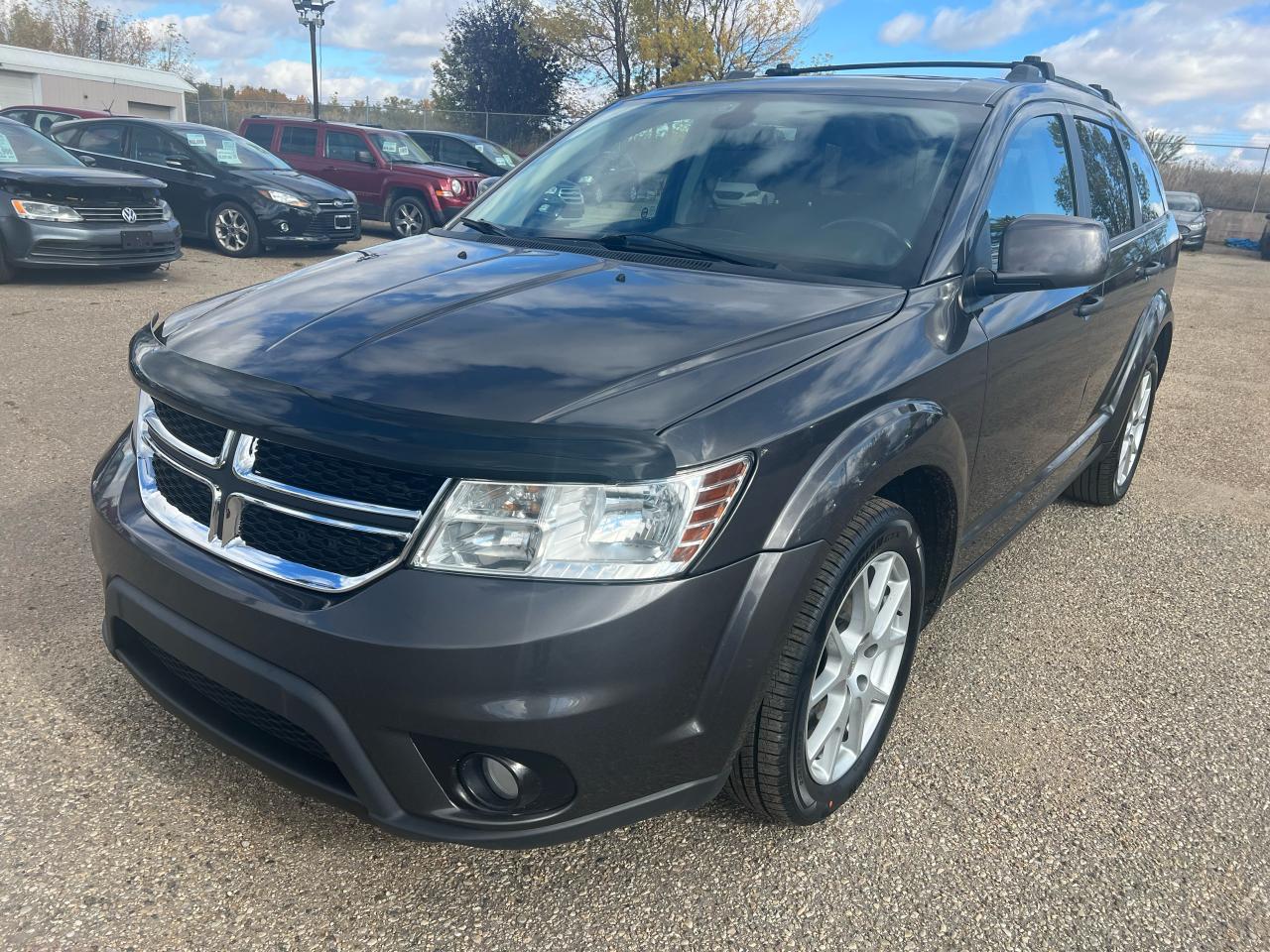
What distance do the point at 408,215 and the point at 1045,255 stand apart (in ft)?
42.3

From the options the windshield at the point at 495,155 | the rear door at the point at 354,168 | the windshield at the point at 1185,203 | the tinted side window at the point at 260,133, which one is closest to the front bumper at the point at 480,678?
the rear door at the point at 354,168

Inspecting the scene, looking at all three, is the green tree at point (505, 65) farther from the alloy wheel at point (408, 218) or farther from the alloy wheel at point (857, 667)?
the alloy wheel at point (857, 667)

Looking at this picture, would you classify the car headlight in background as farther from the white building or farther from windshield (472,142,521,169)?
the white building

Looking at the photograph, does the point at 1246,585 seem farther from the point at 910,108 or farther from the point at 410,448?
the point at 410,448

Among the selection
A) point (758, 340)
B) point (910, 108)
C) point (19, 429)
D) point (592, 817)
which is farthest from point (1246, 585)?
point (19, 429)

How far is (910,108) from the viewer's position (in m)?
2.97

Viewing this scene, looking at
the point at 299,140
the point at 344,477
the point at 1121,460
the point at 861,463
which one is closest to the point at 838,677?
the point at 861,463

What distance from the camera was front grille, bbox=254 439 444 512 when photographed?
68.2 inches

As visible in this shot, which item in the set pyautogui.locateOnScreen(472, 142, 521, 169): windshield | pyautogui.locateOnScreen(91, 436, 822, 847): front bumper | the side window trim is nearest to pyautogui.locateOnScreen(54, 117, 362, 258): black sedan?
pyautogui.locateOnScreen(472, 142, 521, 169): windshield

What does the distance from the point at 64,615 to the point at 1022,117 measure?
3419 millimetres

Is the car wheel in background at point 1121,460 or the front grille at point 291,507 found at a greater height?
the front grille at point 291,507

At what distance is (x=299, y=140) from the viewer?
14953mm

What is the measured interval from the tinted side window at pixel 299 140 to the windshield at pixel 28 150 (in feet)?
18.9

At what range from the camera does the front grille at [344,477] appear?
173cm
